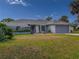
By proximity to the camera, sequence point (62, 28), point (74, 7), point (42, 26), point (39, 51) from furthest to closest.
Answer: point (42, 26)
point (62, 28)
point (74, 7)
point (39, 51)

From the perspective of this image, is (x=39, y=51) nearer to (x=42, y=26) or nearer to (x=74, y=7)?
(x=74, y=7)

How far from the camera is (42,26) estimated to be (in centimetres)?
5347

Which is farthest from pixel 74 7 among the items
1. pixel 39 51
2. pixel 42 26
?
pixel 39 51

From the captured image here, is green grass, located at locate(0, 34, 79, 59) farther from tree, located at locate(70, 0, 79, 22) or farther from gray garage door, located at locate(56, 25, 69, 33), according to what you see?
gray garage door, located at locate(56, 25, 69, 33)

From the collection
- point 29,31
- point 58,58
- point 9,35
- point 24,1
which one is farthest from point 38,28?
point 58,58

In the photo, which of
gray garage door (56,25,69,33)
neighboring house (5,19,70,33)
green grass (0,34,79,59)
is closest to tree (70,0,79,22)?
neighboring house (5,19,70,33)

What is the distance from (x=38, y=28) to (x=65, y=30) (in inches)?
283

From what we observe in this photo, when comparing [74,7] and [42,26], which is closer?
[74,7]

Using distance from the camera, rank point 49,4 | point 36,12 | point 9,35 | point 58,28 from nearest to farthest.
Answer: point 9,35, point 58,28, point 49,4, point 36,12

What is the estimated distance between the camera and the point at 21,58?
29.8ft

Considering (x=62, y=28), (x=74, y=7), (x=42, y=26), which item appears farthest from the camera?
(x=42, y=26)

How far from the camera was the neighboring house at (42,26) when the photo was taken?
50.4 m

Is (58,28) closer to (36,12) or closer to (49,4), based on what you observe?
(49,4)

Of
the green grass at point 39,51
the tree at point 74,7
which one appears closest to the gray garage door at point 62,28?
the tree at point 74,7
